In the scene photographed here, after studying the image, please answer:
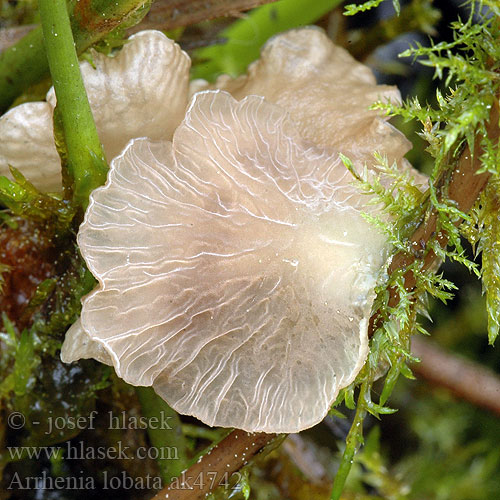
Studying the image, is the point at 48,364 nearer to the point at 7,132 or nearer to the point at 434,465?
the point at 7,132

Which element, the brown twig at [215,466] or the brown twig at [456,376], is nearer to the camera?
the brown twig at [215,466]

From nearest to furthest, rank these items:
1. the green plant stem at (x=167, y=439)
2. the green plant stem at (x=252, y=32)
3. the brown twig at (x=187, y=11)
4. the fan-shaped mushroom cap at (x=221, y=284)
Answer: the fan-shaped mushroom cap at (x=221, y=284) < the green plant stem at (x=167, y=439) < the brown twig at (x=187, y=11) < the green plant stem at (x=252, y=32)

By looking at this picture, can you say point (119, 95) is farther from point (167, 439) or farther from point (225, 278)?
point (167, 439)

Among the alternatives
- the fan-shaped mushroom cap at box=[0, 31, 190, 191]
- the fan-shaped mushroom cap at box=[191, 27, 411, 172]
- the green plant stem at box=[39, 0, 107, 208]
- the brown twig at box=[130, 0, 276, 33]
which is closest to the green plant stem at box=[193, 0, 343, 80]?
the brown twig at box=[130, 0, 276, 33]

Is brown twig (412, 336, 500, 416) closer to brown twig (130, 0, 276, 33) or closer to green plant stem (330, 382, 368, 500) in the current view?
green plant stem (330, 382, 368, 500)

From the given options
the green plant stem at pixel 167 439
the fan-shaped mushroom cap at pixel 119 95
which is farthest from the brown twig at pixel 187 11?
the green plant stem at pixel 167 439

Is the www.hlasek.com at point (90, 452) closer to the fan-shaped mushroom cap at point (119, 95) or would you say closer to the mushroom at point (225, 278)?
the mushroom at point (225, 278)

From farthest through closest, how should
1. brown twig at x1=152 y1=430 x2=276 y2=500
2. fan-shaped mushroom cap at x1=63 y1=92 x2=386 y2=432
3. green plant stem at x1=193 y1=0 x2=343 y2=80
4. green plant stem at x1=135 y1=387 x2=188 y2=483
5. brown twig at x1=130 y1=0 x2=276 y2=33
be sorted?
green plant stem at x1=193 y1=0 x2=343 y2=80 < brown twig at x1=130 y1=0 x2=276 y2=33 < green plant stem at x1=135 y1=387 x2=188 y2=483 < brown twig at x1=152 y1=430 x2=276 y2=500 < fan-shaped mushroom cap at x1=63 y1=92 x2=386 y2=432
